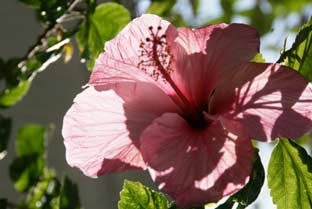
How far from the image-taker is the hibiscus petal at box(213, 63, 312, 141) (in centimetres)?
66

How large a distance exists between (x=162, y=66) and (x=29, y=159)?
2.01ft

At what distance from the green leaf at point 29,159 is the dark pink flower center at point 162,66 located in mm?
583

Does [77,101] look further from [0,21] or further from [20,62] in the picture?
[0,21]

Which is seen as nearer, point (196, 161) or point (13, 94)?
point (196, 161)

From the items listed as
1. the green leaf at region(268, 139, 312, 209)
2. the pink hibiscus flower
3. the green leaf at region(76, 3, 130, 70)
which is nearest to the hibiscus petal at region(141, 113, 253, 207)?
the pink hibiscus flower

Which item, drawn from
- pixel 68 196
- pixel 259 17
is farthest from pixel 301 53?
pixel 259 17

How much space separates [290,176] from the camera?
2.46 feet

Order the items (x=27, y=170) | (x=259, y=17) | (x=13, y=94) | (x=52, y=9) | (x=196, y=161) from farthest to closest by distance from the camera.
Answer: (x=259, y=17), (x=27, y=170), (x=13, y=94), (x=52, y=9), (x=196, y=161)

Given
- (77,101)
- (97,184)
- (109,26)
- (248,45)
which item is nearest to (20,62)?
(109,26)

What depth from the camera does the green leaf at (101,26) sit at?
0.99 m

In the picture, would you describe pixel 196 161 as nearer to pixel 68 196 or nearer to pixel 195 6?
pixel 68 196

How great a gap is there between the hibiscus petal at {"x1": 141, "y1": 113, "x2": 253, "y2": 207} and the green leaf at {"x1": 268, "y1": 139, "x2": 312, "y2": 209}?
4.1 inches

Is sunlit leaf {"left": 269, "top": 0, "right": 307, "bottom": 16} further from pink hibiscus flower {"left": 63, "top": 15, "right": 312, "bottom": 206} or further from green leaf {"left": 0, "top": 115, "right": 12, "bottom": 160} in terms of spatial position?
pink hibiscus flower {"left": 63, "top": 15, "right": 312, "bottom": 206}

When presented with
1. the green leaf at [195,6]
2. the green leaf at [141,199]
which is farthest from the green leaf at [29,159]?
the green leaf at [195,6]
